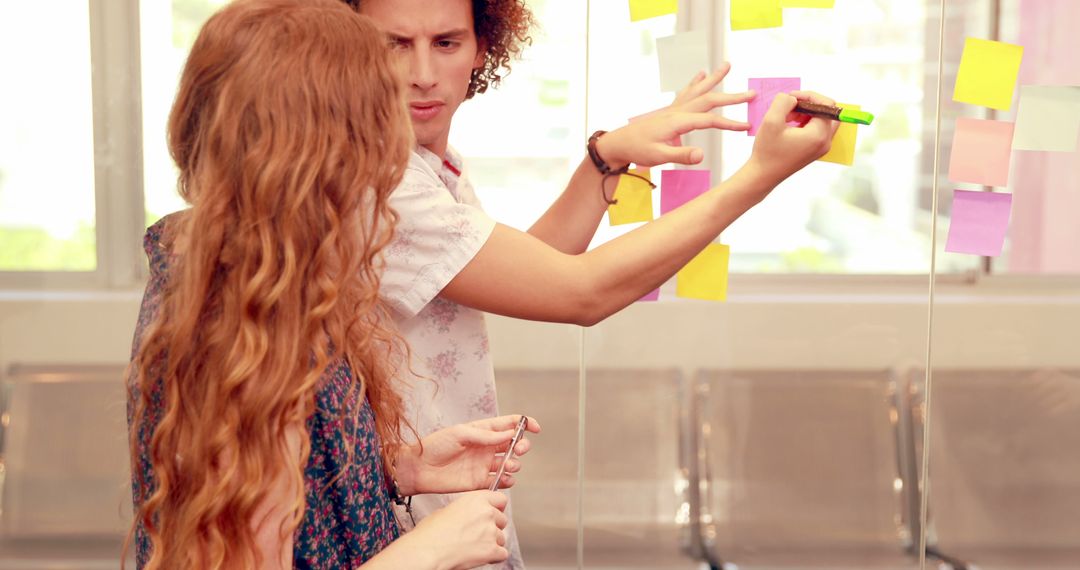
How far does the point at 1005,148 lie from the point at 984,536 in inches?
40.3

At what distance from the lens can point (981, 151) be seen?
1832 mm

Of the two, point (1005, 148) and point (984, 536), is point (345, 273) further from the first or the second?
point (984, 536)

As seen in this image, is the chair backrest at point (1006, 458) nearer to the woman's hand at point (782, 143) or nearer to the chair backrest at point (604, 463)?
the chair backrest at point (604, 463)

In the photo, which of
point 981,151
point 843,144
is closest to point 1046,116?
point 981,151

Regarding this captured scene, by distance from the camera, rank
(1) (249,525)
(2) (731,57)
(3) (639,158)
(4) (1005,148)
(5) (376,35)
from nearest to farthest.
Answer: (1) (249,525) → (5) (376,35) → (3) (639,158) → (4) (1005,148) → (2) (731,57)

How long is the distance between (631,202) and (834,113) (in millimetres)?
587

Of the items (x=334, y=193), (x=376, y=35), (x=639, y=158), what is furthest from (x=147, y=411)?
(x=639, y=158)

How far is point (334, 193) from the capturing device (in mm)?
941

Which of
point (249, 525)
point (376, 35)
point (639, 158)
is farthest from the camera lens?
point (639, 158)

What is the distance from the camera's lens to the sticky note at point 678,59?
196 cm

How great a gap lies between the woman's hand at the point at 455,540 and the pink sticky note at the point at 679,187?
0.97 metres

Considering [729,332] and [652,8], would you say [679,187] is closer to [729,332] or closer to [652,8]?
[652,8]

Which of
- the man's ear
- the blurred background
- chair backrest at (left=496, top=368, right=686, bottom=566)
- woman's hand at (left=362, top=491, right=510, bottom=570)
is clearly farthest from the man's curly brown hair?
chair backrest at (left=496, top=368, right=686, bottom=566)

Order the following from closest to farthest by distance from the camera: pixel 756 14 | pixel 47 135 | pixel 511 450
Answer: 1. pixel 511 450
2. pixel 756 14
3. pixel 47 135
